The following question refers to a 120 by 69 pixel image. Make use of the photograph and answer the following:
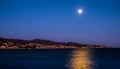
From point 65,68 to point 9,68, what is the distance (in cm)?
1660

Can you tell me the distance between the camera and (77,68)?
232ft

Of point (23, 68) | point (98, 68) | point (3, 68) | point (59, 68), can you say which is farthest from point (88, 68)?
point (3, 68)

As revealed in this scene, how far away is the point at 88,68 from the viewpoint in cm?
6969

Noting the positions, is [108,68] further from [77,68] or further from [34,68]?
[34,68]

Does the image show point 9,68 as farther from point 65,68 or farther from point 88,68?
point 88,68

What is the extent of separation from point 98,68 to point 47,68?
49.5 ft

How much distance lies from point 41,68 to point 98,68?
16.8m

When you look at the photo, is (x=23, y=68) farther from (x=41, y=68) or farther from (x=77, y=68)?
(x=77, y=68)

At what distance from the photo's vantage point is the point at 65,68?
237 feet

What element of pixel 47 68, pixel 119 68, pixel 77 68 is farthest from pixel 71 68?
pixel 119 68

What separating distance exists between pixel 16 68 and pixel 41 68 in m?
7.31

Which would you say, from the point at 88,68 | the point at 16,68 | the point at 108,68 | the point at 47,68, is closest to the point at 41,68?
the point at 47,68

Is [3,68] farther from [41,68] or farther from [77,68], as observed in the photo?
[77,68]

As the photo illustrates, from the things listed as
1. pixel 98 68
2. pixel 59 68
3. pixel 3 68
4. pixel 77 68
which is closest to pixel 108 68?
pixel 98 68
